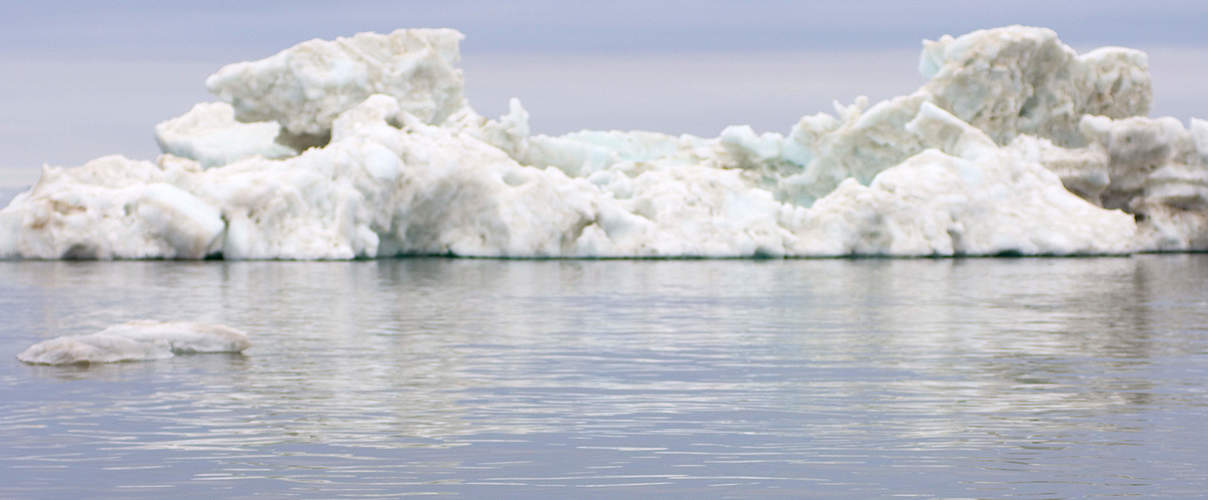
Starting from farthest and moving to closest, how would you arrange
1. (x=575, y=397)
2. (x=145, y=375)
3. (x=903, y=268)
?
(x=903, y=268), (x=145, y=375), (x=575, y=397)

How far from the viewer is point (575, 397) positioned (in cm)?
991

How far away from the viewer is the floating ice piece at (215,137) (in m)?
44.3

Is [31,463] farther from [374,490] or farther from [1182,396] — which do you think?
[1182,396]

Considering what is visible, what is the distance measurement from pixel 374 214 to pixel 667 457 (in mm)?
27742

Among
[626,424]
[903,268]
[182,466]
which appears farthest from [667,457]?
[903,268]

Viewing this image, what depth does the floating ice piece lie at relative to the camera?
4431 centimetres

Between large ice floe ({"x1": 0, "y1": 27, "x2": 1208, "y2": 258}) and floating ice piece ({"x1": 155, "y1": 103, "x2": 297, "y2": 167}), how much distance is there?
87mm

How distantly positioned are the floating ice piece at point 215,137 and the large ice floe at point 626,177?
3.4 inches

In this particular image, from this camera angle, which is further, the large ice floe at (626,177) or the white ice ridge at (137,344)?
the large ice floe at (626,177)

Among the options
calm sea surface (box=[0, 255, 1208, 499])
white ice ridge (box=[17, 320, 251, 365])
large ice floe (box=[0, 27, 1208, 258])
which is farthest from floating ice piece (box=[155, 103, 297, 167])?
white ice ridge (box=[17, 320, 251, 365])

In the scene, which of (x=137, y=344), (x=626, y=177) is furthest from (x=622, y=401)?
(x=626, y=177)

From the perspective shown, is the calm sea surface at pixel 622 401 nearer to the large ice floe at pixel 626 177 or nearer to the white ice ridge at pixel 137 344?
the white ice ridge at pixel 137 344

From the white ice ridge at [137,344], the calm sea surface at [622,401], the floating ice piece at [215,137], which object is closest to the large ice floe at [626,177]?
the floating ice piece at [215,137]

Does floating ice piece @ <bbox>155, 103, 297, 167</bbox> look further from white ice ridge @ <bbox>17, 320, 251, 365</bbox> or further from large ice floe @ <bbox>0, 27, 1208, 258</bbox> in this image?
white ice ridge @ <bbox>17, 320, 251, 365</bbox>
